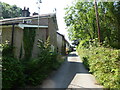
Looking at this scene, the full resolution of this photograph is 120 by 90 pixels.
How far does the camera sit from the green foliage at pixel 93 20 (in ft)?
71.3

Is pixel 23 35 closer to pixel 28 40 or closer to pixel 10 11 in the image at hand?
pixel 28 40

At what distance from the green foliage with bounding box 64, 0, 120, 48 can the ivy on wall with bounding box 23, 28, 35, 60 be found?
41.8ft

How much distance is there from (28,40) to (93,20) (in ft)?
48.6

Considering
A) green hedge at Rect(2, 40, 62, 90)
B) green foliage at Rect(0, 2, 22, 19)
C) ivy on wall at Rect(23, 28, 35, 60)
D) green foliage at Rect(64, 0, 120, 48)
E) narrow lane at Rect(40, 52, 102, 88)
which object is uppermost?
green foliage at Rect(0, 2, 22, 19)

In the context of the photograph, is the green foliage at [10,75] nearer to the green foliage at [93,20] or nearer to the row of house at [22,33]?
the row of house at [22,33]

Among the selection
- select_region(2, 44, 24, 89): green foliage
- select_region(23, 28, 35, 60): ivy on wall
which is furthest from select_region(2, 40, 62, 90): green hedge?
select_region(23, 28, 35, 60): ivy on wall

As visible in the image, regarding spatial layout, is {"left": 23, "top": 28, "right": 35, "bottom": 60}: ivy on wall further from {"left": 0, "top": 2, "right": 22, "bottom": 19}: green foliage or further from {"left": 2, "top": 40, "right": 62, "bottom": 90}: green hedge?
{"left": 0, "top": 2, "right": 22, "bottom": 19}: green foliage

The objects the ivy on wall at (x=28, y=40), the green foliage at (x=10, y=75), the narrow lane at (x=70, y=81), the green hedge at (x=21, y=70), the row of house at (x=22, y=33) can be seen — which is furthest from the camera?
the ivy on wall at (x=28, y=40)

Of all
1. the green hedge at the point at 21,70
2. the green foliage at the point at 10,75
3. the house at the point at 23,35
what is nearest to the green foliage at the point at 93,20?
the house at the point at 23,35

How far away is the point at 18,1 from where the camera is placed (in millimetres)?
11578

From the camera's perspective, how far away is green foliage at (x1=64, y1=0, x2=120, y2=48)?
71.3 ft

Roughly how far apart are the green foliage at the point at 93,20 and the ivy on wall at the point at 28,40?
12747 millimetres

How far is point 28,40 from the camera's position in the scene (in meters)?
12.7

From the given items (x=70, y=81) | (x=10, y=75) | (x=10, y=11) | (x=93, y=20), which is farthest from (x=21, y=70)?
(x=10, y=11)
